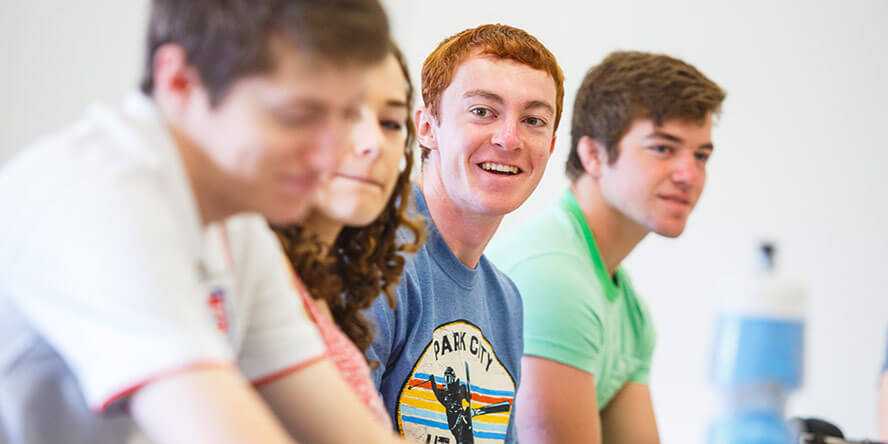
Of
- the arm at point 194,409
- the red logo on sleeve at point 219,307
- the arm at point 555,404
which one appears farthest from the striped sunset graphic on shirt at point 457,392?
the arm at point 194,409

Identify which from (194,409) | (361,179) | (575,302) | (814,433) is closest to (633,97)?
(575,302)

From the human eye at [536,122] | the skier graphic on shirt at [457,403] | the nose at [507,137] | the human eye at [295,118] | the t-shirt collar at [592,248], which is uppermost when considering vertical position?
the human eye at [295,118]

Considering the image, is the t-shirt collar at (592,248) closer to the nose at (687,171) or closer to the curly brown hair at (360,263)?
the nose at (687,171)

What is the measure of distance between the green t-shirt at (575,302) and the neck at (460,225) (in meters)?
0.16

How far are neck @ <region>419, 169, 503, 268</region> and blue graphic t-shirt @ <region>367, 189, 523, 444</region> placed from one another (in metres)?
0.03

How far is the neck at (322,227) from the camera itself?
1.07m

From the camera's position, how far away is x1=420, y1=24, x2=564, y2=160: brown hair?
1635 mm

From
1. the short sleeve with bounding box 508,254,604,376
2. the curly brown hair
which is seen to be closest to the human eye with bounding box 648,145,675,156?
the short sleeve with bounding box 508,254,604,376

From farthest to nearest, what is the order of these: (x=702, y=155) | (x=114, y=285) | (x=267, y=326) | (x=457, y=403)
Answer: (x=702, y=155) < (x=457, y=403) < (x=267, y=326) < (x=114, y=285)

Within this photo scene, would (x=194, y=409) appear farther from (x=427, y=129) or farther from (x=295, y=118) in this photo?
(x=427, y=129)

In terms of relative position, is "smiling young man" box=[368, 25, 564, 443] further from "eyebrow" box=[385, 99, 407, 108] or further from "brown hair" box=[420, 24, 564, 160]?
"eyebrow" box=[385, 99, 407, 108]

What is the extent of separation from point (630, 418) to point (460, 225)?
53cm

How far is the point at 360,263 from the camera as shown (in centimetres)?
114

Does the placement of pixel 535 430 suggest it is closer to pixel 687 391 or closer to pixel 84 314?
pixel 84 314
